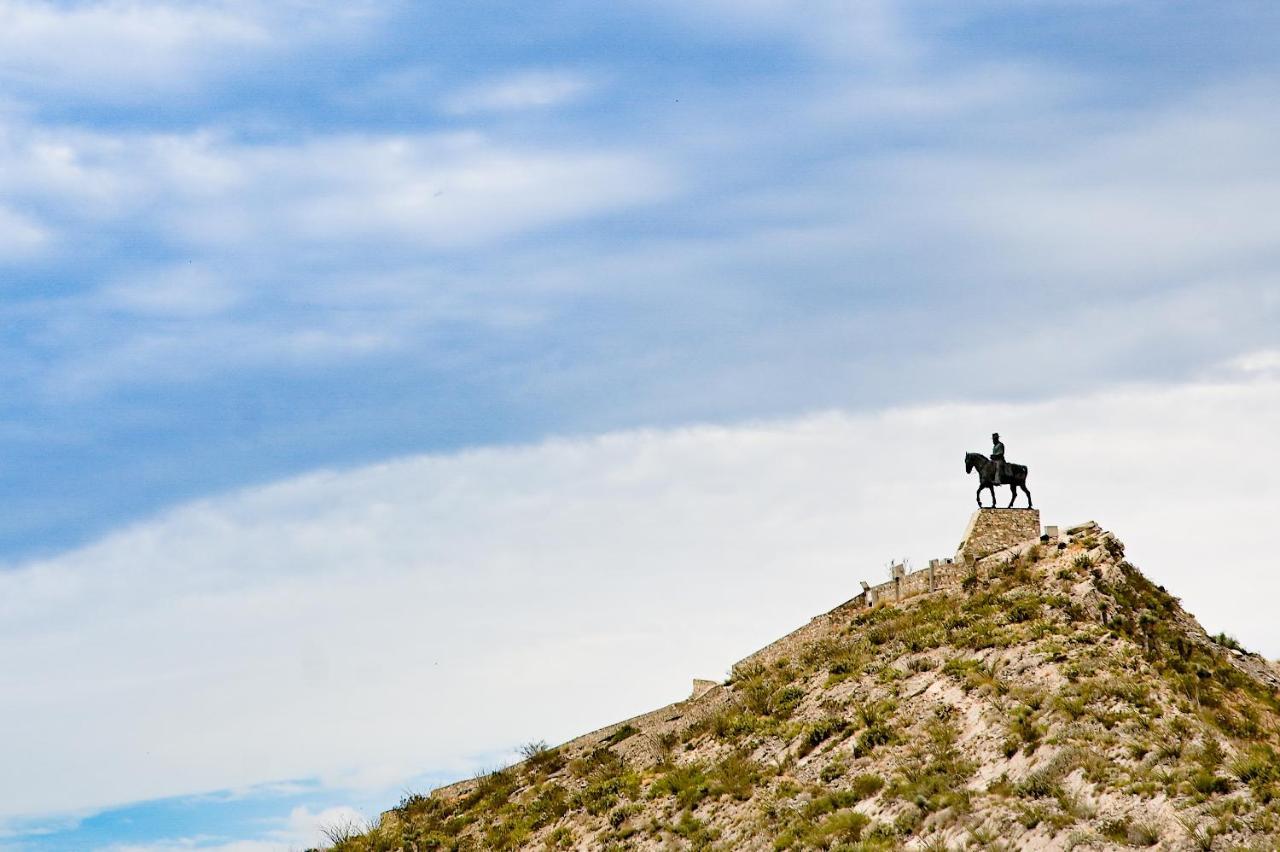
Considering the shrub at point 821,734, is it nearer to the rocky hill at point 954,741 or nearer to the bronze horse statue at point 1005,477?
the rocky hill at point 954,741

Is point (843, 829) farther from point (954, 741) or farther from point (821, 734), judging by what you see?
point (821, 734)

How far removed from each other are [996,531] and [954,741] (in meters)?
15.6

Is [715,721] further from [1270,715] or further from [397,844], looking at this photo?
[1270,715]

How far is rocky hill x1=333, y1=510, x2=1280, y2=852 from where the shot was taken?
3522cm

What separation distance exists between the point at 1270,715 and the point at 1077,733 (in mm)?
9179

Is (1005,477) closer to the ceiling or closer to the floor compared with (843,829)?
closer to the ceiling

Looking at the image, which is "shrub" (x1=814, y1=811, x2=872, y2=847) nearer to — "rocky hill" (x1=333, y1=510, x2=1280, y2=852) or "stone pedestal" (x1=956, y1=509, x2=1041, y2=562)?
"rocky hill" (x1=333, y1=510, x2=1280, y2=852)

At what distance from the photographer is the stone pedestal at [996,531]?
55469 millimetres

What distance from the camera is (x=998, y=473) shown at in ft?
183

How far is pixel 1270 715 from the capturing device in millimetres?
43594

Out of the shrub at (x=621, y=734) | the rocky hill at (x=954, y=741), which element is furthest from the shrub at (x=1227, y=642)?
the shrub at (x=621, y=734)

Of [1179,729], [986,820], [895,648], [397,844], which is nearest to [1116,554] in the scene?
[895,648]

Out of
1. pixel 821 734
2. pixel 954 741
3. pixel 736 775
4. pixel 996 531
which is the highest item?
pixel 996 531

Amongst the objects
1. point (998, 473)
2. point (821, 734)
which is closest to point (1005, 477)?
point (998, 473)
